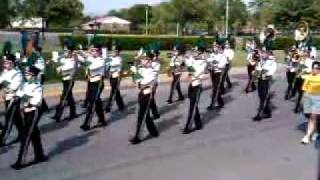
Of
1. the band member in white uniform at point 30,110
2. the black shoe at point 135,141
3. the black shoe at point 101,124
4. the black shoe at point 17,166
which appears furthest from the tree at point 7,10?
the black shoe at point 17,166

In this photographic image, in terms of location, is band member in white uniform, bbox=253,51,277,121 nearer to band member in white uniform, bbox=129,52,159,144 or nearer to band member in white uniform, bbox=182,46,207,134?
band member in white uniform, bbox=182,46,207,134

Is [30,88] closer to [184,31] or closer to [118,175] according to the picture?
[118,175]

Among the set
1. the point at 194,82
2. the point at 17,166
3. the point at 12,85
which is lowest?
the point at 17,166

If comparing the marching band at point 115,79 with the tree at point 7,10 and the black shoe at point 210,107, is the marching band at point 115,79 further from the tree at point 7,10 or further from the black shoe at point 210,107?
the tree at point 7,10

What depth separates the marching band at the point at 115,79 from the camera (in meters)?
11.2

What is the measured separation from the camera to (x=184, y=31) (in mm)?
67812

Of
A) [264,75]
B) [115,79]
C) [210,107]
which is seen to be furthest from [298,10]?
[115,79]

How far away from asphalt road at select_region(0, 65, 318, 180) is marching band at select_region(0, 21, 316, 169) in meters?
0.40

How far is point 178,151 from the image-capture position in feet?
40.1

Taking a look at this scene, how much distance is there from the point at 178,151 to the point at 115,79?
508cm

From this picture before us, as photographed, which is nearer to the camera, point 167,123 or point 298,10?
point 167,123

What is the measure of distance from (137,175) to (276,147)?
3.61 m

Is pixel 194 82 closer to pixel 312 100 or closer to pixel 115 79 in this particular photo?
pixel 312 100

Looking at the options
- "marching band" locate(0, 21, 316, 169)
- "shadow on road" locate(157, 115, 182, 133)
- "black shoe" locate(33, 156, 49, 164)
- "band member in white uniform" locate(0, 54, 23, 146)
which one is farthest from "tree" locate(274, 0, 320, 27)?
"black shoe" locate(33, 156, 49, 164)
